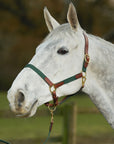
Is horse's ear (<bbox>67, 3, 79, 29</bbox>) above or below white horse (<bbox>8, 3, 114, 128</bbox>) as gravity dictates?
above

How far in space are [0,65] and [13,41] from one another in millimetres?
2562

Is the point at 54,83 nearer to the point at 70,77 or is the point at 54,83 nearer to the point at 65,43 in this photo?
the point at 70,77

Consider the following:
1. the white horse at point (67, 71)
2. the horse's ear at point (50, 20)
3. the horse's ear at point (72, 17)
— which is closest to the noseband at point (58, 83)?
the white horse at point (67, 71)

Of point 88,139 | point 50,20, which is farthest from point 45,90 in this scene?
point 88,139

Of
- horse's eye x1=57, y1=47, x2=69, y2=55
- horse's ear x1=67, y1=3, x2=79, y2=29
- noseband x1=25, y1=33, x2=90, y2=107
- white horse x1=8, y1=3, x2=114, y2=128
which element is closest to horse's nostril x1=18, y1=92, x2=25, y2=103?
white horse x1=8, y1=3, x2=114, y2=128

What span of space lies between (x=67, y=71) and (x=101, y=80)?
1.06 ft

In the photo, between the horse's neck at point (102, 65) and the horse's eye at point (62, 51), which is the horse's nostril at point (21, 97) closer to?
the horse's eye at point (62, 51)

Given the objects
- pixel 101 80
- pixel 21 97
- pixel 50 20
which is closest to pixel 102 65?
pixel 101 80

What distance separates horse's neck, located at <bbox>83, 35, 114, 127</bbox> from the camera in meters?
2.33

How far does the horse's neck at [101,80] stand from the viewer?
2.33m

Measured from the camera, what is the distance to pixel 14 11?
581 inches

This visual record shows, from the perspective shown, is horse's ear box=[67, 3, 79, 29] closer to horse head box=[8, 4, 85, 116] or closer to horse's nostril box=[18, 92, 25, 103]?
horse head box=[8, 4, 85, 116]

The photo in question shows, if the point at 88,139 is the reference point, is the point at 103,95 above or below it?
above

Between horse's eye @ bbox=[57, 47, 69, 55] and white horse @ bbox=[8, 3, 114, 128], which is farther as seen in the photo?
horse's eye @ bbox=[57, 47, 69, 55]
